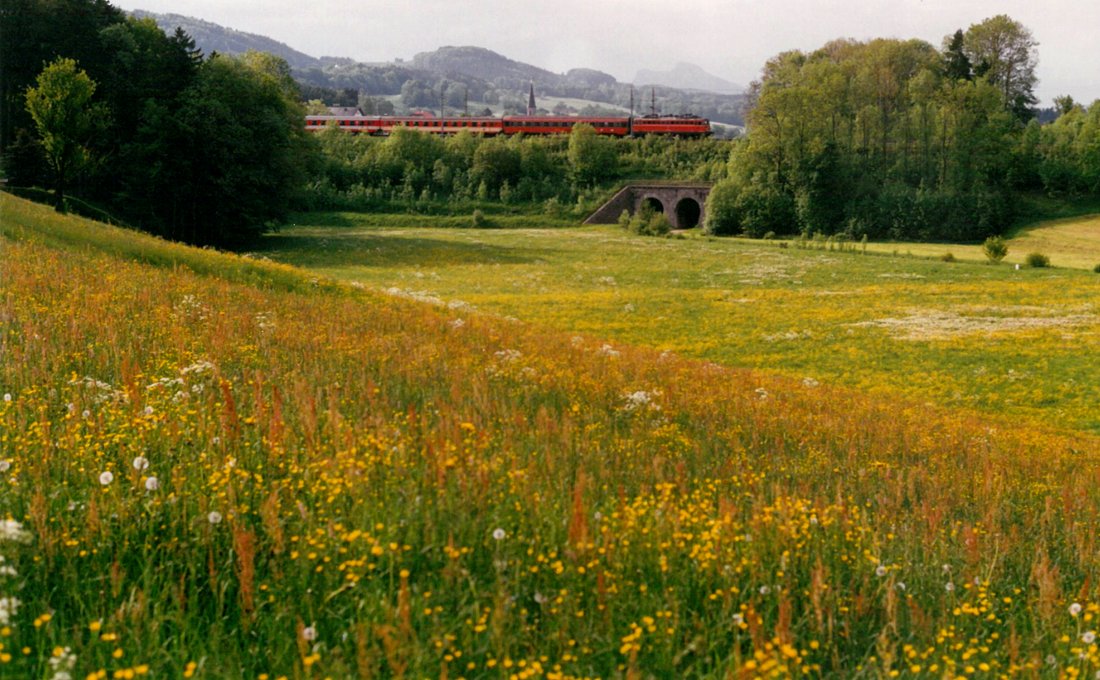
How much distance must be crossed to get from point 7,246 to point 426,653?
1655 cm

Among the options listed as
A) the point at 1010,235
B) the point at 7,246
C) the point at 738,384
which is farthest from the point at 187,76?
the point at 1010,235

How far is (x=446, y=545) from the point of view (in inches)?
195

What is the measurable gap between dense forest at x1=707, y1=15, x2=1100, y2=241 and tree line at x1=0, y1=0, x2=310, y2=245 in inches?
2072

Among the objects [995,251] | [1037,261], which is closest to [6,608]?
[1037,261]

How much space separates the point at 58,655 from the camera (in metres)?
3.62

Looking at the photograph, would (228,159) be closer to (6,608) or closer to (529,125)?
(6,608)

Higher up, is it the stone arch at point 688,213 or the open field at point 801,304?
the stone arch at point 688,213

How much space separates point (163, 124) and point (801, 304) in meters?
48.5

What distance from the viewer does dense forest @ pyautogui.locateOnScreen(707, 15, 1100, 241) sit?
92.9 m

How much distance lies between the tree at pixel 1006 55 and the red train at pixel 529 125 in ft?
137

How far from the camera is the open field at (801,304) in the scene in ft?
94.5

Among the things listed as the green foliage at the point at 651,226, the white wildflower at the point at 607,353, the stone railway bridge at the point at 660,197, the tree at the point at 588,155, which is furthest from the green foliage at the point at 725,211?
the white wildflower at the point at 607,353

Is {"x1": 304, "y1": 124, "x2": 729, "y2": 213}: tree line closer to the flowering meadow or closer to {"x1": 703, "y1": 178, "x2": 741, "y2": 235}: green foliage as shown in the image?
{"x1": 703, "y1": 178, "x2": 741, "y2": 235}: green foliage

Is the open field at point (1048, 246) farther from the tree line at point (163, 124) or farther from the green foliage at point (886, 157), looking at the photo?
the tree line at point (163, 124)
